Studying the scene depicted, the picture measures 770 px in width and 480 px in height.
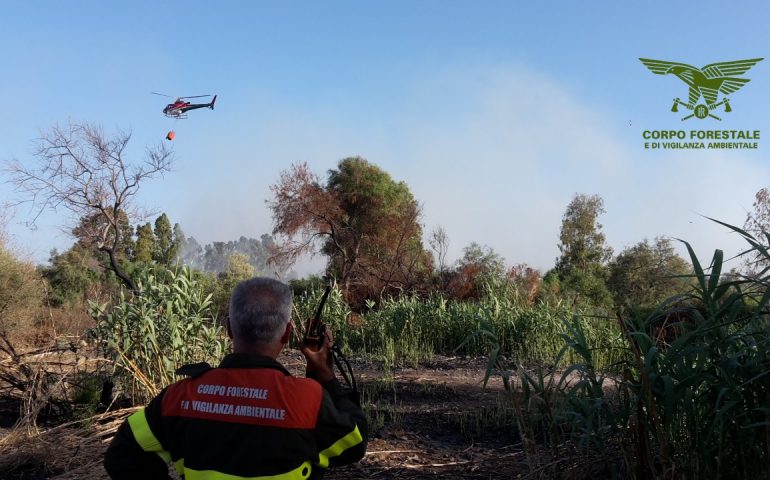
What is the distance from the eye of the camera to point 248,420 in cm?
193

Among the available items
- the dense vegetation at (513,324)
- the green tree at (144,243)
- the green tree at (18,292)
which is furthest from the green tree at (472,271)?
the green tree at (144,243)

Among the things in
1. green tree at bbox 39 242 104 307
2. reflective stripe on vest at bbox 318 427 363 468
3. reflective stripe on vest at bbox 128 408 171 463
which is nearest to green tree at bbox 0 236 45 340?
green tree at bbox 39 242 104 307

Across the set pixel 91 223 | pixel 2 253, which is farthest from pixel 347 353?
pixel 2 253

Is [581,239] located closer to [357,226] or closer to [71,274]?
[357,226]

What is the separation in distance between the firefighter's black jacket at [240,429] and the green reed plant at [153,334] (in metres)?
3.97

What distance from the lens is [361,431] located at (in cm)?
211

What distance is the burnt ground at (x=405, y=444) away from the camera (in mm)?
4340

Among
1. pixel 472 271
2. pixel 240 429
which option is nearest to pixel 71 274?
pixel 472 271

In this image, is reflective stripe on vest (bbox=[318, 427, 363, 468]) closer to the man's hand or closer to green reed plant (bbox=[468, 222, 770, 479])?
the man's hand

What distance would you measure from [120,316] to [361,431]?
4.48 metres

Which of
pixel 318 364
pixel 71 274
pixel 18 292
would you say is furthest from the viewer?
pixel 71 274

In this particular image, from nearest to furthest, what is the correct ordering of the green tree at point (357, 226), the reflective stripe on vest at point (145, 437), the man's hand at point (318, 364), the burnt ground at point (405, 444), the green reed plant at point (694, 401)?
the reflective stripe on vest at point (145, 437), the man's hand at point (318, 364), the green reed plant at point (694, 401), the burnt ground at point (405, 444), the green tree at point (357, 226)

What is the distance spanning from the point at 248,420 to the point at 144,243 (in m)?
37.3

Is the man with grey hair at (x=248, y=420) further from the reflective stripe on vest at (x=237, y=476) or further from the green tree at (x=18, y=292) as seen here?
the green tree at (x=18, y=292)
